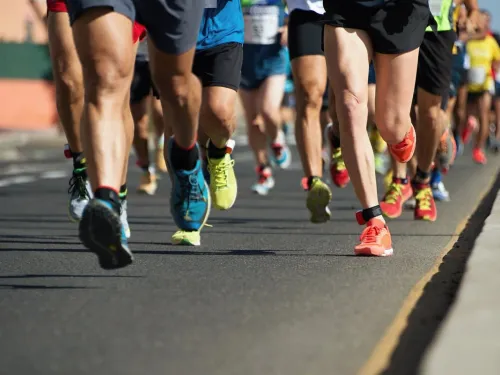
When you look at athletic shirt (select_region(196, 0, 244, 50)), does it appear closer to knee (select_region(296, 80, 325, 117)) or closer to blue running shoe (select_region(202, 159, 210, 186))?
blue running shoe (select_region(202, 159, 210, 186))

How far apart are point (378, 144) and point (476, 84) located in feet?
24.8

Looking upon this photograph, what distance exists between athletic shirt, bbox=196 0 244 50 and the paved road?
3.54 ft

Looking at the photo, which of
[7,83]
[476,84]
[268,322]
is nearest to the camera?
[268,322]

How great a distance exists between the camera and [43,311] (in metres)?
4.90

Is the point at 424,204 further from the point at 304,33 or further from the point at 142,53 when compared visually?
the point at 142,53

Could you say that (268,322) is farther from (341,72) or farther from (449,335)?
(341,72)

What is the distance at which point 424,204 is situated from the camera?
893 cm

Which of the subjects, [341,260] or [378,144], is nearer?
[341,260]

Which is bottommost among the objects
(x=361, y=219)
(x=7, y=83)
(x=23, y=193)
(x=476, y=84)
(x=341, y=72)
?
(x=7, y=83)

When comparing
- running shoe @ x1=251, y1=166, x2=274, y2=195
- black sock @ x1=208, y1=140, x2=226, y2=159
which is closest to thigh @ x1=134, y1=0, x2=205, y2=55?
black sock @ x1=208, y1=140, x2=226, y2=159

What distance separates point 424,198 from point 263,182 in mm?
3553

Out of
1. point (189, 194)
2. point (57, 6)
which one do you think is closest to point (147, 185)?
point (57, 6)

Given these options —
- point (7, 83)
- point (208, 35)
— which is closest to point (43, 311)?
point (208, 35)

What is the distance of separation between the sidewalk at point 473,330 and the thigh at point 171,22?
151 centimetres
